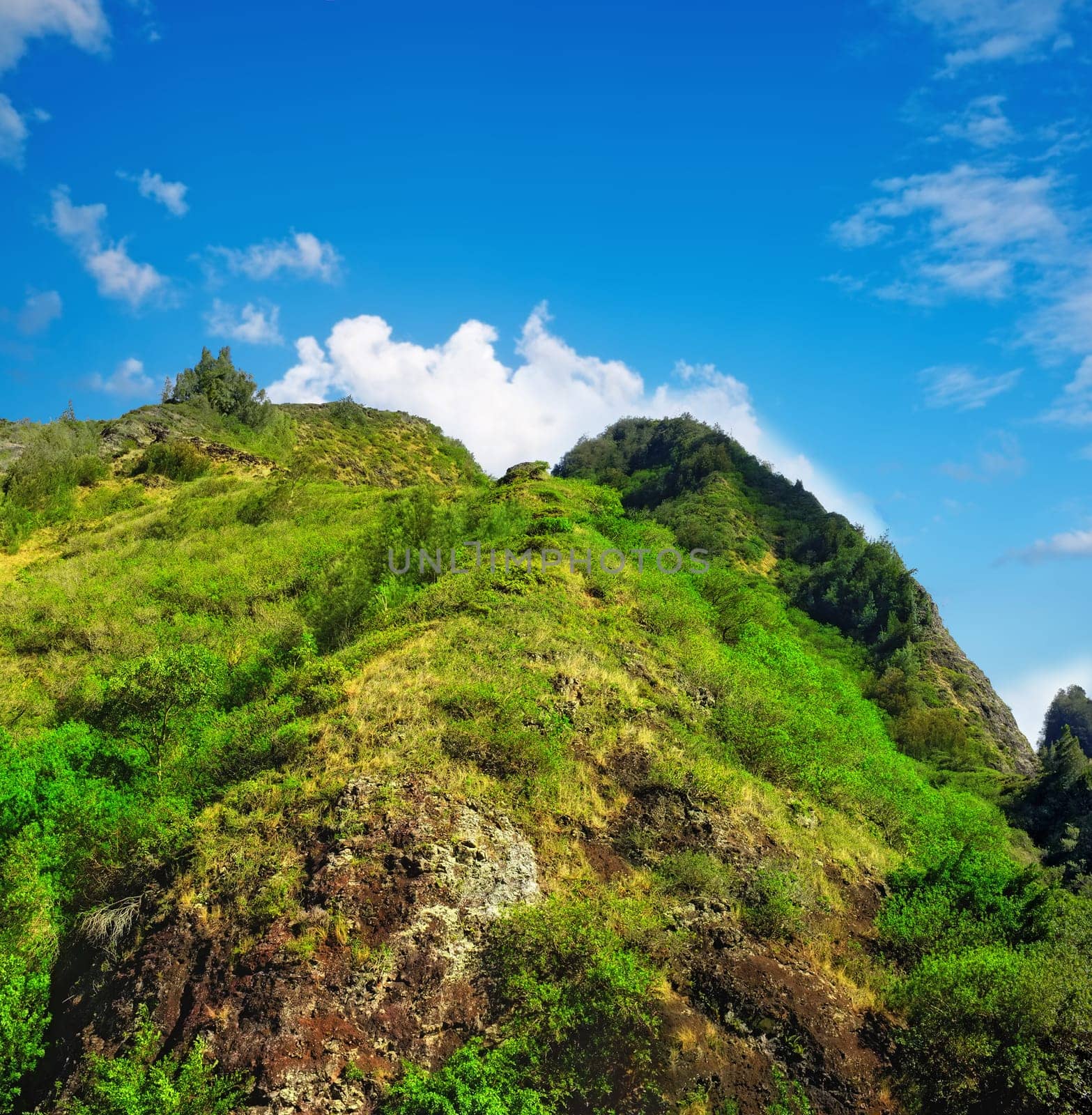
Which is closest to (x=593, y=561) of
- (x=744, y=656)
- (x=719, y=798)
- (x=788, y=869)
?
(x=744, y=656)

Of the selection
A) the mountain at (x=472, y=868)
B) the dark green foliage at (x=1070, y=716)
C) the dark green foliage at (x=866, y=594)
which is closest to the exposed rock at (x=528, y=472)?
the mountain at (x=472, y=868)

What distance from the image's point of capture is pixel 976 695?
58312 millimetres

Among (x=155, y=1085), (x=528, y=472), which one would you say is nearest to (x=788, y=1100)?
(x=155, y=1085)

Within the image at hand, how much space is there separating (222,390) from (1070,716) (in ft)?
478

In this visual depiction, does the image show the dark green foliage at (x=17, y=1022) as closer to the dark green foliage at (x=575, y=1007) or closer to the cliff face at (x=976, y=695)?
the dark green foliage at (x=575, y=1007)

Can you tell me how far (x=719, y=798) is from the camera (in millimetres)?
14312

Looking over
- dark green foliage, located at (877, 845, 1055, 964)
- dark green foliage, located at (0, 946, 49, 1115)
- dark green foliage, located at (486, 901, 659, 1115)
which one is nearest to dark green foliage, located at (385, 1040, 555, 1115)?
dark green foliage, located at (486, 901, 659, 1115)

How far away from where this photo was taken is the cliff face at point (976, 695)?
180ft

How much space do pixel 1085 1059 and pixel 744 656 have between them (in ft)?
55.0

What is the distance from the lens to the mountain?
855 centimetres

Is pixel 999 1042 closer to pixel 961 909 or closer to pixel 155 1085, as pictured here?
pixel 961 909

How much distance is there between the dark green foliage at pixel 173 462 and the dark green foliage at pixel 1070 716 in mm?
134721

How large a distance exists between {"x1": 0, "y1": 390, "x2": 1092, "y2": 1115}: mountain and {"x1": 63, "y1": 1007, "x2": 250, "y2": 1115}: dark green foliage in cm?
4

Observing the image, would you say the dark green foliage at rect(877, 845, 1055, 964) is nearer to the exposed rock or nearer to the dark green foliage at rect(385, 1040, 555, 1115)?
the dark green foliage at rect(385, 1040, 555, 1115)
